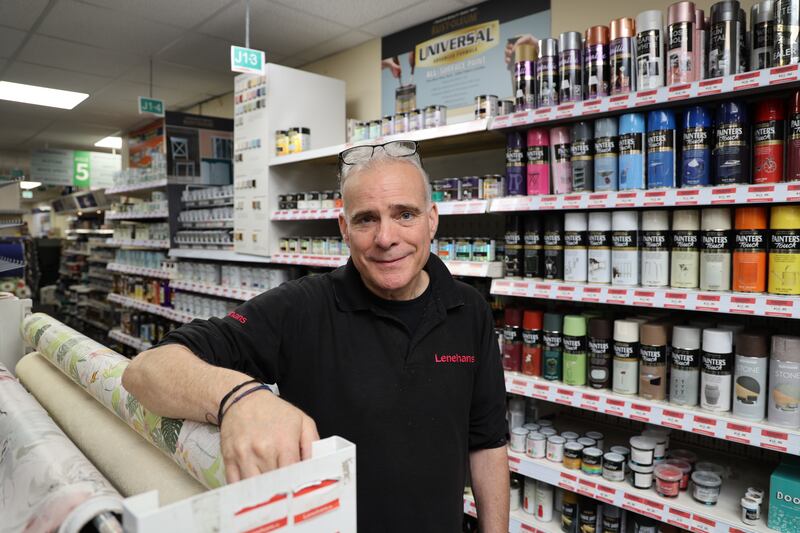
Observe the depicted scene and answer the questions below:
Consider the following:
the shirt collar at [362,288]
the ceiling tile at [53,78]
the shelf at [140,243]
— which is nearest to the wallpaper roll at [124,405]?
the shirt collar at [362,288]

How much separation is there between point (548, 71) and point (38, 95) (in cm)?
645

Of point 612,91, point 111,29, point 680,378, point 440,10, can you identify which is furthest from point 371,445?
point 111,29

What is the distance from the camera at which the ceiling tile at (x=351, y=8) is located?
142 inches

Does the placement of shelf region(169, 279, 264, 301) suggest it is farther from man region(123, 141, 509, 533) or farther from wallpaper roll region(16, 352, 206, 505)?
man region(123, 141, 509, 533)

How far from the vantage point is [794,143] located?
1.74 m

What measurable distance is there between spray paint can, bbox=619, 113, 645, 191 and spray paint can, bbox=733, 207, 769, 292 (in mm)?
374

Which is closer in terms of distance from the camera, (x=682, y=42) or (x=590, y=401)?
(x=682, y=42)

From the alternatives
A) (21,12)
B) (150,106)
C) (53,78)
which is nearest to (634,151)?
(21,12)

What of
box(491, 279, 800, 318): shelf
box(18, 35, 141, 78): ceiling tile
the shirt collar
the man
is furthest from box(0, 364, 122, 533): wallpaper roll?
box(18, 35, 141, 78): ceiling tile

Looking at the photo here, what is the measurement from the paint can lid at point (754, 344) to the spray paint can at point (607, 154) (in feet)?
2.37

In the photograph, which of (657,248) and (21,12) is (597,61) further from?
(21,12)

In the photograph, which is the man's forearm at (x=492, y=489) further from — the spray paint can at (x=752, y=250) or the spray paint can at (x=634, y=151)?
the spray paint can at (x=634, y=151)

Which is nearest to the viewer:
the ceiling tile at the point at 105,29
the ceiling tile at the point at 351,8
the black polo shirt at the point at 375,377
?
the black polo shirt at the point at 375,377

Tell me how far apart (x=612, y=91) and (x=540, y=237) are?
67cm
